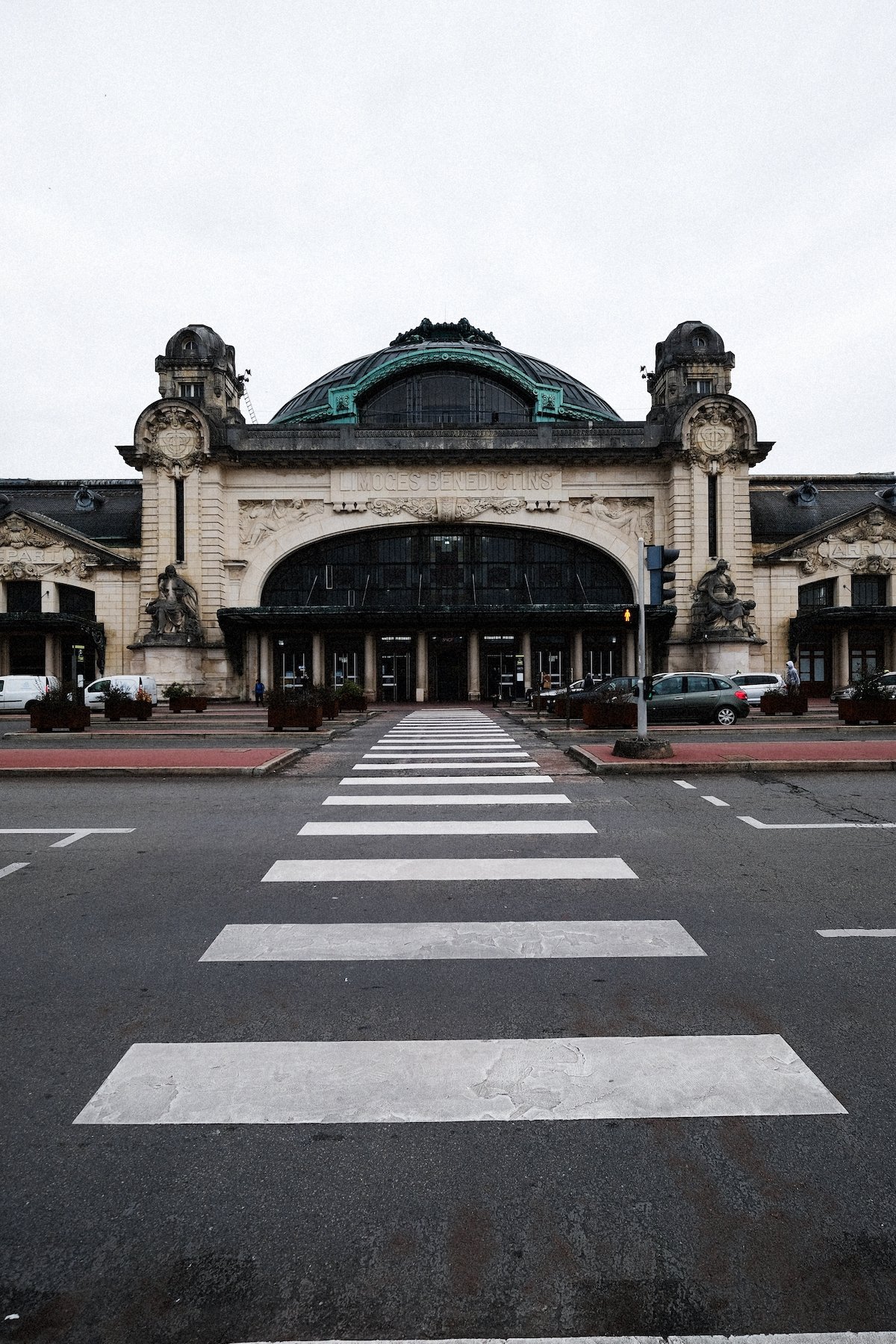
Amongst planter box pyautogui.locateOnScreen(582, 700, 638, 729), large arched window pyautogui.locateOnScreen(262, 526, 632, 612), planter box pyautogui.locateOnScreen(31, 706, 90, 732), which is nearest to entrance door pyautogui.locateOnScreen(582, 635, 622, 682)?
large arched window pyautogui.locateOnScreen(262, 526, 632, 612)

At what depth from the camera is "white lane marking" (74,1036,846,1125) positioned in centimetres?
304

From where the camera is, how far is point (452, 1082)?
3252mm

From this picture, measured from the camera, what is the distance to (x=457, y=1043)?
11.7 feet

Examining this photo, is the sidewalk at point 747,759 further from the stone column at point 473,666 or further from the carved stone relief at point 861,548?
the carved stone relief at point 861,548

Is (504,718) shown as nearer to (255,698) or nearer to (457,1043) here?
(255,698)

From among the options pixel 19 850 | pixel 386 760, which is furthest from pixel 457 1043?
pixel 386 760

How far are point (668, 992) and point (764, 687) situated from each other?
27.8 metres

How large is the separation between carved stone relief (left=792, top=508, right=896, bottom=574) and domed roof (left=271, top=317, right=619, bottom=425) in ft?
61.3

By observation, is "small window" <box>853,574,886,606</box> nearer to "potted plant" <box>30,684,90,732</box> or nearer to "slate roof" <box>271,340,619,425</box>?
"slate roof" <box>271,340,619,425</box>

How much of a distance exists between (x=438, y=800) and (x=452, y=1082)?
6.48m

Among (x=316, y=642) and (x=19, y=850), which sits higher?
(x=316, y=642)

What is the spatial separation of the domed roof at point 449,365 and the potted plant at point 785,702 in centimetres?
2999

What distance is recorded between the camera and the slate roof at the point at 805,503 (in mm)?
42719

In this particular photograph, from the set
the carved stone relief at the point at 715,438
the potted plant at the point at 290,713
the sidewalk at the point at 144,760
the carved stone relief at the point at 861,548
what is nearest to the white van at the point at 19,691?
the potted plant at the point at 290,713
